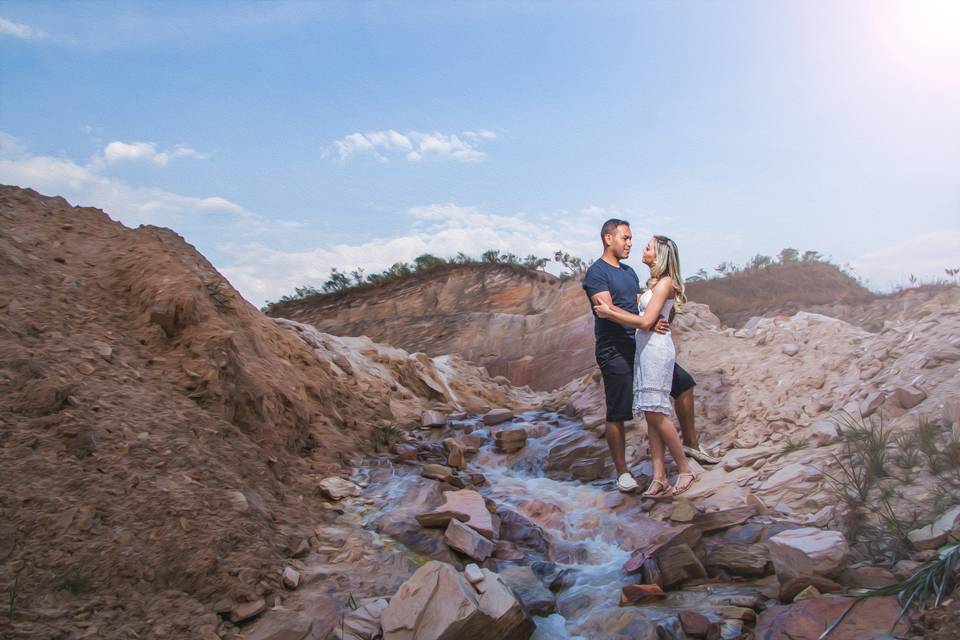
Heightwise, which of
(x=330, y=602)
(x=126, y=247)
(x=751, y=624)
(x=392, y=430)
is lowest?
(x=751, y=624)

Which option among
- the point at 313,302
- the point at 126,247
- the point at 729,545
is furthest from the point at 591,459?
the point at 313,302

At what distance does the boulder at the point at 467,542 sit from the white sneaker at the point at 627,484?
4.84 ft

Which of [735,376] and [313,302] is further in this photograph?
[313,302]

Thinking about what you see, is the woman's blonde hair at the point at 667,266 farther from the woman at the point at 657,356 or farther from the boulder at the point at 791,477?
the boulder at the point at 791,477

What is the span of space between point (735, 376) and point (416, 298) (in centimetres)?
1128

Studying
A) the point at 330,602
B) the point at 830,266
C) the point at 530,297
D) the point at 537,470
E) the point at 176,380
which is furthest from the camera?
the point at 830,266

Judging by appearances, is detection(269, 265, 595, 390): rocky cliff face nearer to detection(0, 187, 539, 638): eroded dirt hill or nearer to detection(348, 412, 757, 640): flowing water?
detection(348, 412, 757, 640): flowing water

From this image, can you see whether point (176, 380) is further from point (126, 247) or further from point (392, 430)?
point (392, 430)

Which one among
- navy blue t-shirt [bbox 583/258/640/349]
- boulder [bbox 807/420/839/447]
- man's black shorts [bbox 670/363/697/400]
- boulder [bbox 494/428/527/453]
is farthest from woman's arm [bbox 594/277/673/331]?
boulder [bbox 494/428/527/453]

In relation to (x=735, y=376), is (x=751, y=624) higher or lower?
lower

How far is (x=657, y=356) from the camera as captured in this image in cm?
516

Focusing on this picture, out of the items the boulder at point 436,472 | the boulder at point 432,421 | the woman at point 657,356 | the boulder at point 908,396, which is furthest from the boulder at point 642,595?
the boulder at point 432,421

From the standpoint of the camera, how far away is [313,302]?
18031 mm

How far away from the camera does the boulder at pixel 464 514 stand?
4.73m
